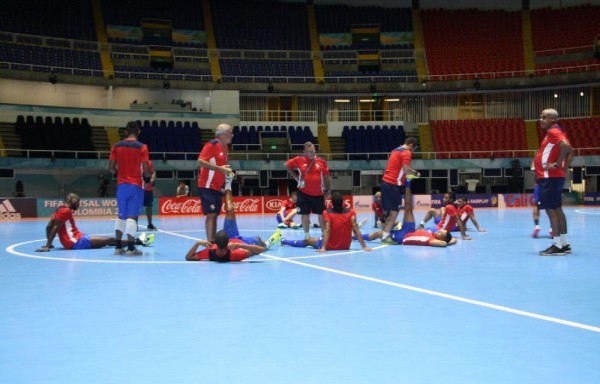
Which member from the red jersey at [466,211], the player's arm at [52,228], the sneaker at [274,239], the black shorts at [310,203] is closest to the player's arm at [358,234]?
the sneaker at [274,239]

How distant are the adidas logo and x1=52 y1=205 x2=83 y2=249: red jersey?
16.5 metres

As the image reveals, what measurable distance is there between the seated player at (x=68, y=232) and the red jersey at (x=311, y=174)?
3.44 metres

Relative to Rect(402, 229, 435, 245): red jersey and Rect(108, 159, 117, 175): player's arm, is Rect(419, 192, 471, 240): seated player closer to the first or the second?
Rect(402, 229, 435, 245): red jersey

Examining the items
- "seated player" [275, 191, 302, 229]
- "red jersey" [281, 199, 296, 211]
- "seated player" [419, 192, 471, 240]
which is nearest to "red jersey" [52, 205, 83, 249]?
"seated player" [419, 192, 471, 240]

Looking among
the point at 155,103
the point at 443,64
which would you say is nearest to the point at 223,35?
the point at 155,103

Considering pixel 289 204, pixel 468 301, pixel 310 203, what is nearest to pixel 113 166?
pixel 310 203

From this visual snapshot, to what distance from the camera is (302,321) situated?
5.66 metres

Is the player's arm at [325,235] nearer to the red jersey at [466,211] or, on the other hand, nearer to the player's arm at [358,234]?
the player's arm at [358,234]

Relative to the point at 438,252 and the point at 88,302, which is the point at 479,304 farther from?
the point at 438,252

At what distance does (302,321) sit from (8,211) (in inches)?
971

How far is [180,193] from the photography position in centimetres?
2828

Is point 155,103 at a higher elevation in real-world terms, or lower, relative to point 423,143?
higher

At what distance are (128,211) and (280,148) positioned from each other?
95.9ft

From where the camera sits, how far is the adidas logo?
2698cm
